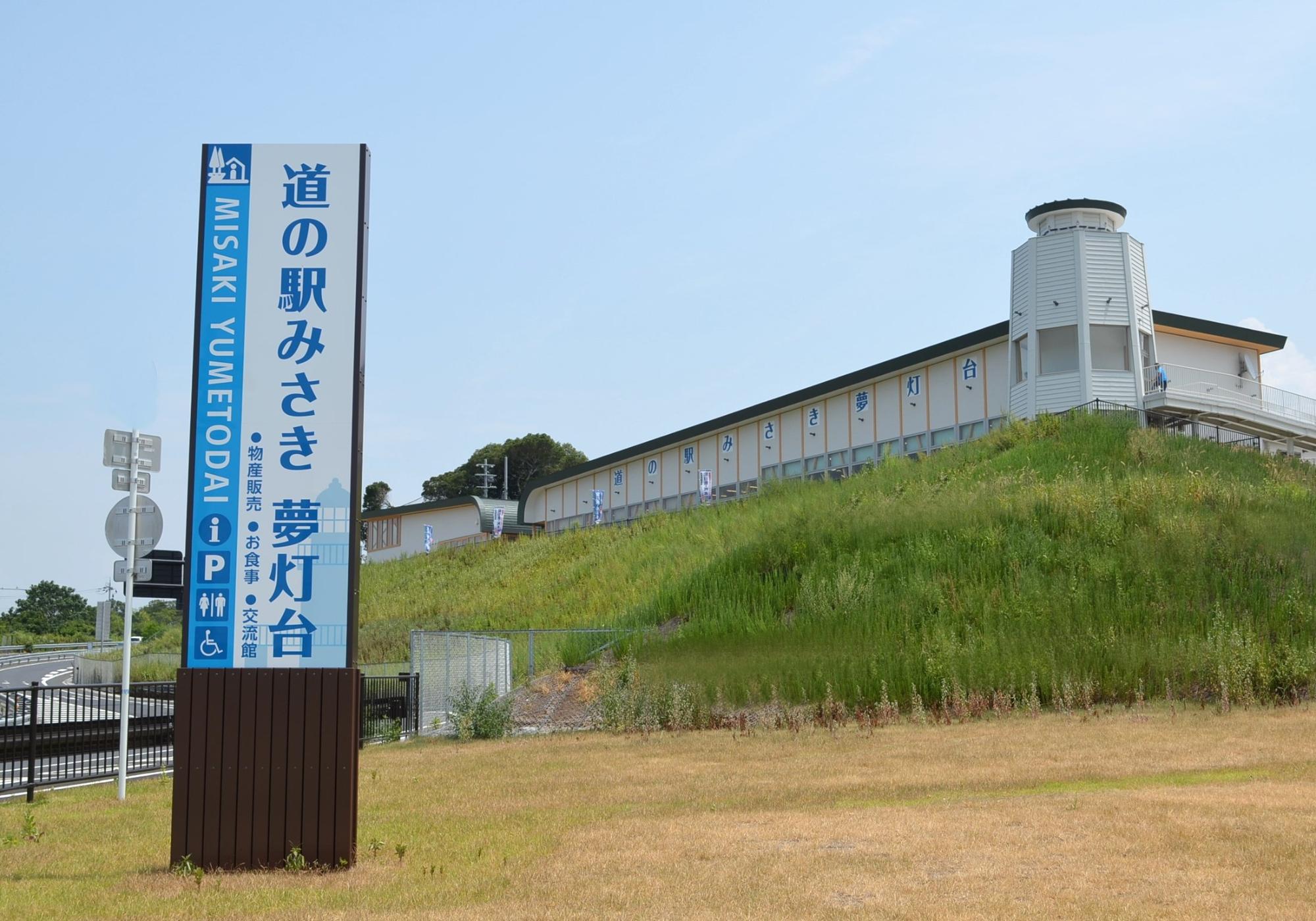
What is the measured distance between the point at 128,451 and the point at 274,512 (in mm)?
5841

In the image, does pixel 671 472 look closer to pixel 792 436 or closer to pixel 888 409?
pixel 792 436

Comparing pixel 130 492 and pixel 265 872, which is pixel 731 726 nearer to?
pixel 130 492

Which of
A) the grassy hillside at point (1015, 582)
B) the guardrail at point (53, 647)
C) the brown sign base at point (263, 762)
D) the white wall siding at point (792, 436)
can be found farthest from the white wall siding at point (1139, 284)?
the guardrail at point (53, 647)

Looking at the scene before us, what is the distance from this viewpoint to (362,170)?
373 inches

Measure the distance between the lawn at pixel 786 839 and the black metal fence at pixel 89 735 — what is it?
30.6 inches

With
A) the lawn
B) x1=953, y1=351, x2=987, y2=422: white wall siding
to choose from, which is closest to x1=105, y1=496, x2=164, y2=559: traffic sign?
the lawn

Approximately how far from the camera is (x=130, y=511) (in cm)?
1362

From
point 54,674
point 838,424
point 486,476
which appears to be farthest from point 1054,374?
point 486,476

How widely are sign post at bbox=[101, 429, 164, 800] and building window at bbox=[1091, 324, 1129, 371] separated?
32.9m

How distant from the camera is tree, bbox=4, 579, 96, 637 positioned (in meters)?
92.6

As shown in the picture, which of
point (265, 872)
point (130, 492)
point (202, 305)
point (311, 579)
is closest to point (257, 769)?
point (265, 872)

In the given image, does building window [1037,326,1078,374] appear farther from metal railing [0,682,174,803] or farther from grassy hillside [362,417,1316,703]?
metal railing [0,682,174,803]

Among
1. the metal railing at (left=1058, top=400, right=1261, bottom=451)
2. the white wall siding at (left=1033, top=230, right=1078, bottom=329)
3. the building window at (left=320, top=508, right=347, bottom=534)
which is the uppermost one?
the white wall siding at (left=1033, top=230, right=1078, bottom=329)

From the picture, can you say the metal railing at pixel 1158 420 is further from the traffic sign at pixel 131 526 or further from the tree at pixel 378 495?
the tree at pixel 378 495
